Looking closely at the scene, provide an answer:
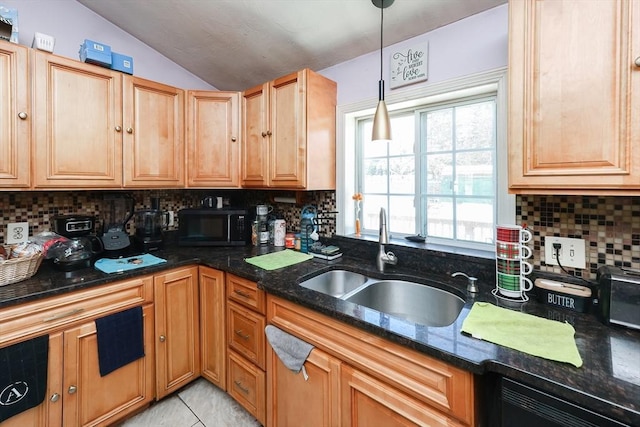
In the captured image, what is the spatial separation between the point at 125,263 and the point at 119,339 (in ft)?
1.40

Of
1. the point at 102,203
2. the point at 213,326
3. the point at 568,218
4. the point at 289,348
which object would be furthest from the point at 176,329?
the point at 568,218

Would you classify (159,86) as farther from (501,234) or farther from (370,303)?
(501,234)

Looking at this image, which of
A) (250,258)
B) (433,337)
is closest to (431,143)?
(433,337)

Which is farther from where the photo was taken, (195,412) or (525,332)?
(195,412)

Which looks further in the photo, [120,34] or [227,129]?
[227,129]

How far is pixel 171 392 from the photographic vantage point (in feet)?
5.74

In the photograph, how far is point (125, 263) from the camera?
168 cm

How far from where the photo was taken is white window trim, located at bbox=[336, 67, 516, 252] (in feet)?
4.43

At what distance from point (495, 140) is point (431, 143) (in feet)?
1.15

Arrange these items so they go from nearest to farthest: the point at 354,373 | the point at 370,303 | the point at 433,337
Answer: the point at 433,337 < the point at 354,373 < the point at 370,303

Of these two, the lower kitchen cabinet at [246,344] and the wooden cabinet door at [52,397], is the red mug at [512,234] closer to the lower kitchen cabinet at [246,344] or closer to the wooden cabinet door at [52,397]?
the lower kitchen cabinet at [246,344]

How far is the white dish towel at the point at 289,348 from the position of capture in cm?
122

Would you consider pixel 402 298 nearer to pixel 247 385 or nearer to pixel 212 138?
pixel 247 385

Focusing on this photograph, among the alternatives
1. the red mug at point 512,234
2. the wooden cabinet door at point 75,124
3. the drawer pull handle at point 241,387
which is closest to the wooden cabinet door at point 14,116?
the wooden cabinet door at point 75,124
